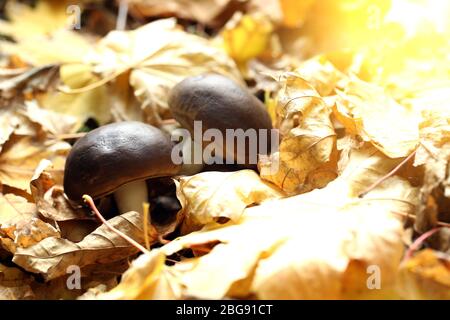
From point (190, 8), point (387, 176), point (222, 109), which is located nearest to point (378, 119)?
point (387, 176)

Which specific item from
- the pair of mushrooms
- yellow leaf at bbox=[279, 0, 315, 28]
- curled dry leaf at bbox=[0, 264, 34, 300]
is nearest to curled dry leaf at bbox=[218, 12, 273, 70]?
yellow leaf at bbox=[279, 0, 315, 28]

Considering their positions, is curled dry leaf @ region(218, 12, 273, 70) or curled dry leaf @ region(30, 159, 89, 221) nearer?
curled dry leaf @ region(30, 159, 89, 221)

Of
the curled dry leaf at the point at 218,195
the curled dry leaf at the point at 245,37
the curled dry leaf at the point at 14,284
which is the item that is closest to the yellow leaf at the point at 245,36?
the curled dry leaf at the point at 245,37

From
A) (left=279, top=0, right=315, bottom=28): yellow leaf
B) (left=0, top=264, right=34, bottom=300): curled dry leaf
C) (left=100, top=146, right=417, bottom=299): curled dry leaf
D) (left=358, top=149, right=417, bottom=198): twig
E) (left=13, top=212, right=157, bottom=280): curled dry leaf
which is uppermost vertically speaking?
(left=279, top=0, right=315, bottom=28): yellow leaf

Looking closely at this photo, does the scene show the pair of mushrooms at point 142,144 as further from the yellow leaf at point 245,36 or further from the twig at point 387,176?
the yellow leaf at point 245,36

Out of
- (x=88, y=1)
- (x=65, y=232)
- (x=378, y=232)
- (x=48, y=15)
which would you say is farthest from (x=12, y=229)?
(x=88, y=1)

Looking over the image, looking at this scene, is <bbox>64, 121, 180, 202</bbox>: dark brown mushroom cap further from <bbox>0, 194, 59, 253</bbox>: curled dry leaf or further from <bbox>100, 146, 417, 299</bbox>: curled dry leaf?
<bbox>100, 146, 417, 299</bbox>: curled dry leaf
